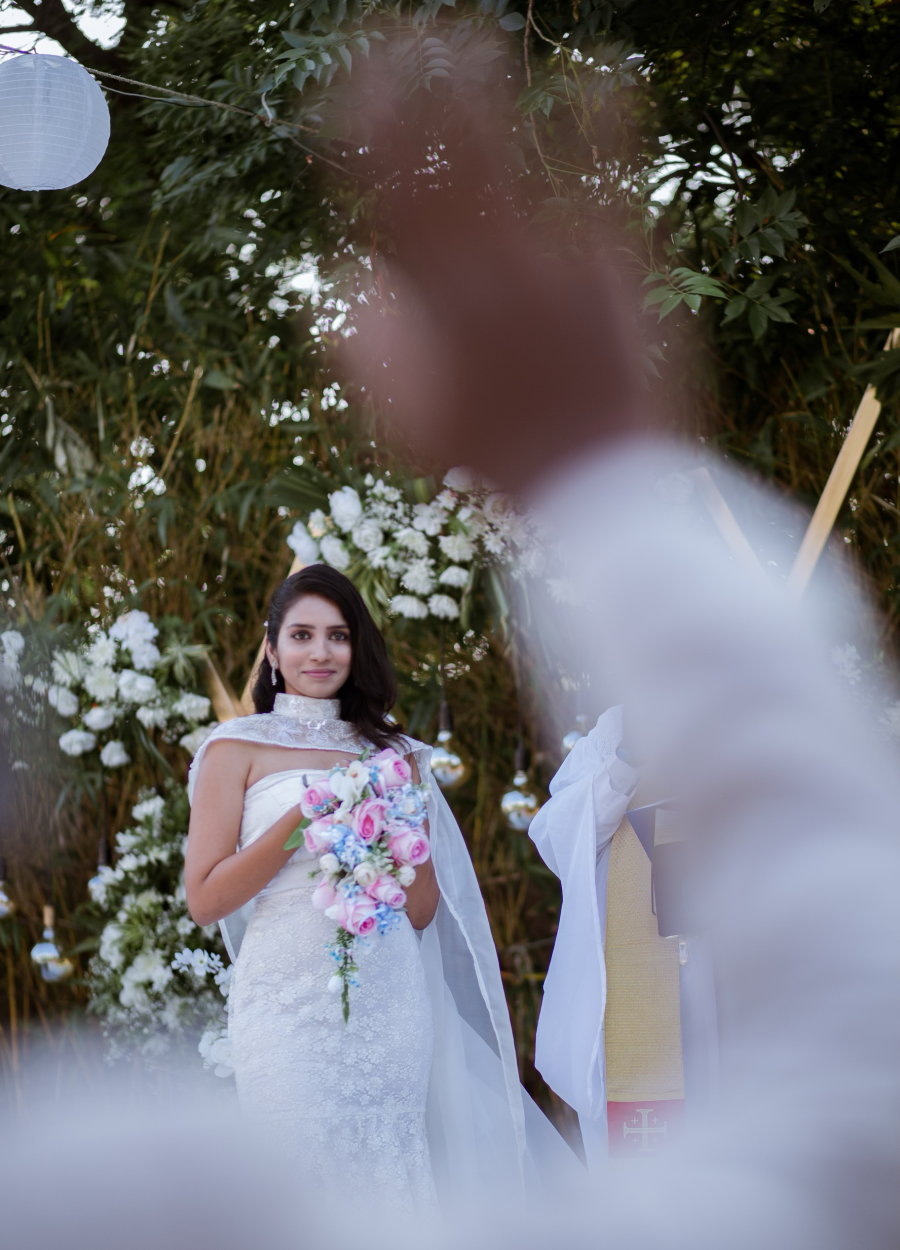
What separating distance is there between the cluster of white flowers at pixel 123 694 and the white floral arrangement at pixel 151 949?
0.82 ft

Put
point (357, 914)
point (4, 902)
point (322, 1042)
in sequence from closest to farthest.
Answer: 1. point (357, 914)
2. point (322, 1042)
3. point (4, 902)

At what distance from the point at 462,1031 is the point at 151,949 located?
1.57 m

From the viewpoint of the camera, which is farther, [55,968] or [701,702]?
[55,968]

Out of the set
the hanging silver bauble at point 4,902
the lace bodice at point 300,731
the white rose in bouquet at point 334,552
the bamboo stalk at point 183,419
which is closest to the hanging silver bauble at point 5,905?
the hanging silver bauble at point 4,902

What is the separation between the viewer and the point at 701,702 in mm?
2672

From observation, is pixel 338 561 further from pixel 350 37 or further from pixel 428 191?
pixel 350 37

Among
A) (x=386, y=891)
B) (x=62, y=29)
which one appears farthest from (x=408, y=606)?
(x=62, y=29)

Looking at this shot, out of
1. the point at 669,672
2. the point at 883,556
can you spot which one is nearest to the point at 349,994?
the point at 669,672

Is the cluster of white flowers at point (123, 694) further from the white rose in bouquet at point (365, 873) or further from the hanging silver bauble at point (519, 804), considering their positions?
the white rose in bouquet at point (365, 873)

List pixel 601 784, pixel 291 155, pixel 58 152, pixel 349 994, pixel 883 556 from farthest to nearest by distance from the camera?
1. pixel 291 155
2. pixel 883 556
3. pixel 601 784
4. pixel 58 152
5. pixel 349 994

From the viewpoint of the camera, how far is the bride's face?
97.0 inches

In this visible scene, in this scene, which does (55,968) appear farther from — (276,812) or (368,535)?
(276,812)

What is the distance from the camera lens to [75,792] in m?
4.15

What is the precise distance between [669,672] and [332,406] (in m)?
1.91
